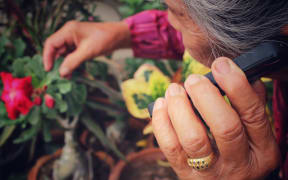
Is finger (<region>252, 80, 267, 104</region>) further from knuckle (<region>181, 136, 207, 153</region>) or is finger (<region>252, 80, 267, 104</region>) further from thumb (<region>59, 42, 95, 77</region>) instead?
thumb (<region>59, 42, 95, 77</region>)

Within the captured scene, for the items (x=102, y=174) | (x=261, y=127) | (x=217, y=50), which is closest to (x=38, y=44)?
(x=102, y=174)

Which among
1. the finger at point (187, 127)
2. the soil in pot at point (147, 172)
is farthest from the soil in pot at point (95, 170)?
the finger at point (187, 127)

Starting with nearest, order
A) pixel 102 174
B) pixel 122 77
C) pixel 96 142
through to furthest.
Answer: pixel 122 77 < pixel 102 174 < pixel 96 142

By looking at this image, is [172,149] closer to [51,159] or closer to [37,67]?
[37,67]

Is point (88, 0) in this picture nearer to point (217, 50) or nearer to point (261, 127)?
point (217, 50)

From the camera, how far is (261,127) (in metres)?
0.38

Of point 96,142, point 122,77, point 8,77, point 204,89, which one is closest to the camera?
point 204,89

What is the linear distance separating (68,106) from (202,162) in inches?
23.3

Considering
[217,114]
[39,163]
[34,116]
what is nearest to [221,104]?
[217,114]

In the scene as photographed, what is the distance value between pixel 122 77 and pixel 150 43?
0.66ft

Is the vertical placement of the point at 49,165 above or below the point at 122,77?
below

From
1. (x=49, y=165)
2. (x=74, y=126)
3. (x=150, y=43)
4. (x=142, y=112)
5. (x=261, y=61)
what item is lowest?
(x=49, y=165)

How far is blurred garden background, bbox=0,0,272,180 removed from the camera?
720 millimetres

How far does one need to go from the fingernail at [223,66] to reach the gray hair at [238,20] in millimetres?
61
